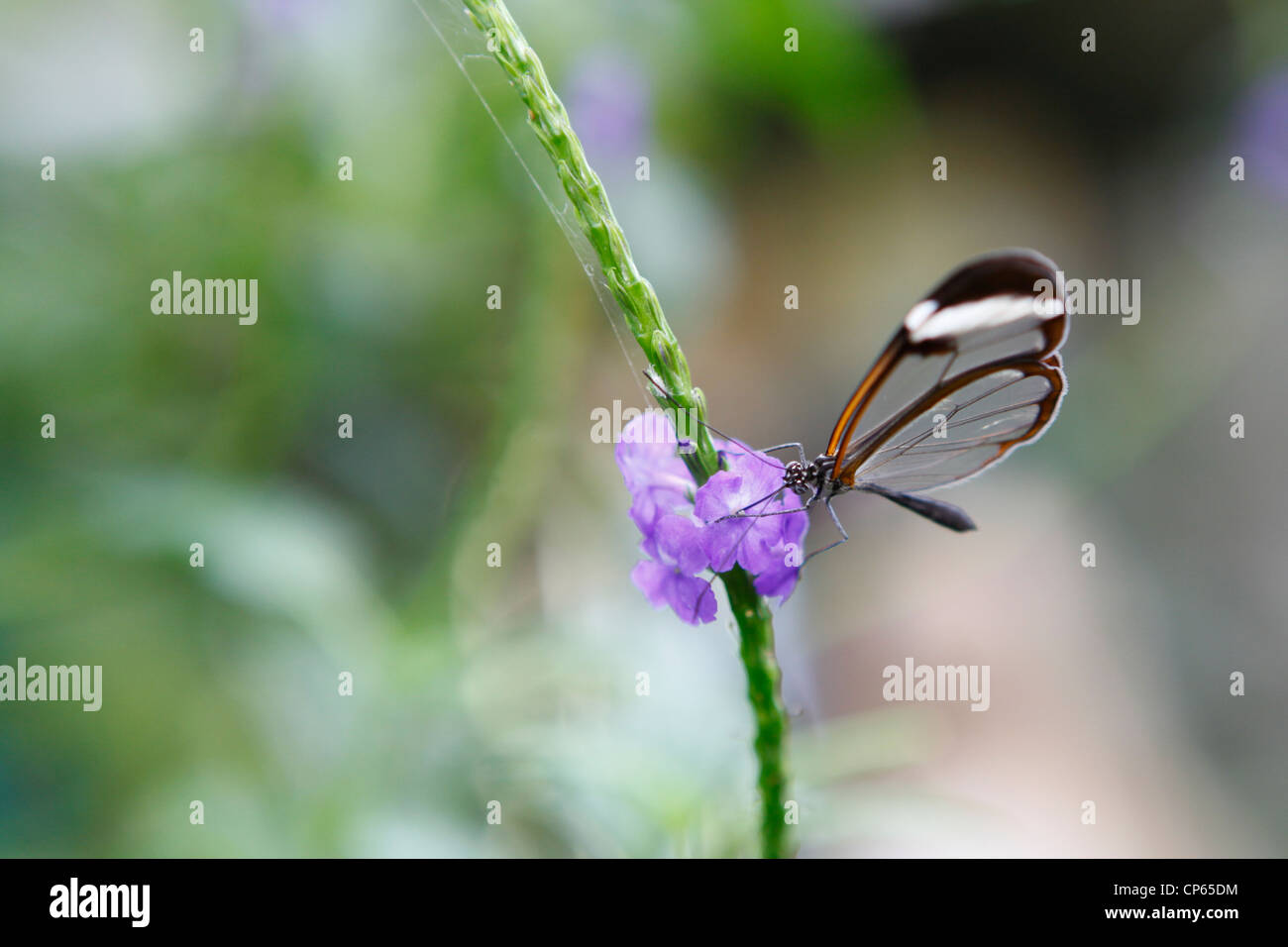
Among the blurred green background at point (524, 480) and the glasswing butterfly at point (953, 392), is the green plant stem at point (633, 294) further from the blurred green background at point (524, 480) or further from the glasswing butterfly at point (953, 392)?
the blurred green background at point (524, 480)

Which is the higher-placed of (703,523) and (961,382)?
(961,382)

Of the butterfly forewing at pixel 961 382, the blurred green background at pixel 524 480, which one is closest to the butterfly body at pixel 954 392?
the butterfly forewing at pixel 961 382

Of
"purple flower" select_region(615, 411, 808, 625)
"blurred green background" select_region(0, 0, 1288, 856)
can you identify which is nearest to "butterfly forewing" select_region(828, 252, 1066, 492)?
"purple flower" select_region(615, 411, 808, 625)

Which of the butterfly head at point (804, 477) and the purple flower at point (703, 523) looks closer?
the purple flower at point (703, 523)

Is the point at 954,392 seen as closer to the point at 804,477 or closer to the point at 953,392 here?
the point at 953,392

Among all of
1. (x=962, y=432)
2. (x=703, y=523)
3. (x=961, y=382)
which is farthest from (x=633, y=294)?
(x=962, y=432)

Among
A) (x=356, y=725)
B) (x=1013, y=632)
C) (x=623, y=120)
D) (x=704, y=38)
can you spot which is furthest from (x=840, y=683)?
(x=704, y=38)

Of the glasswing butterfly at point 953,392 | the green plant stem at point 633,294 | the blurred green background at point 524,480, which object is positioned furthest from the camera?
the blurred green background at point 524,480
